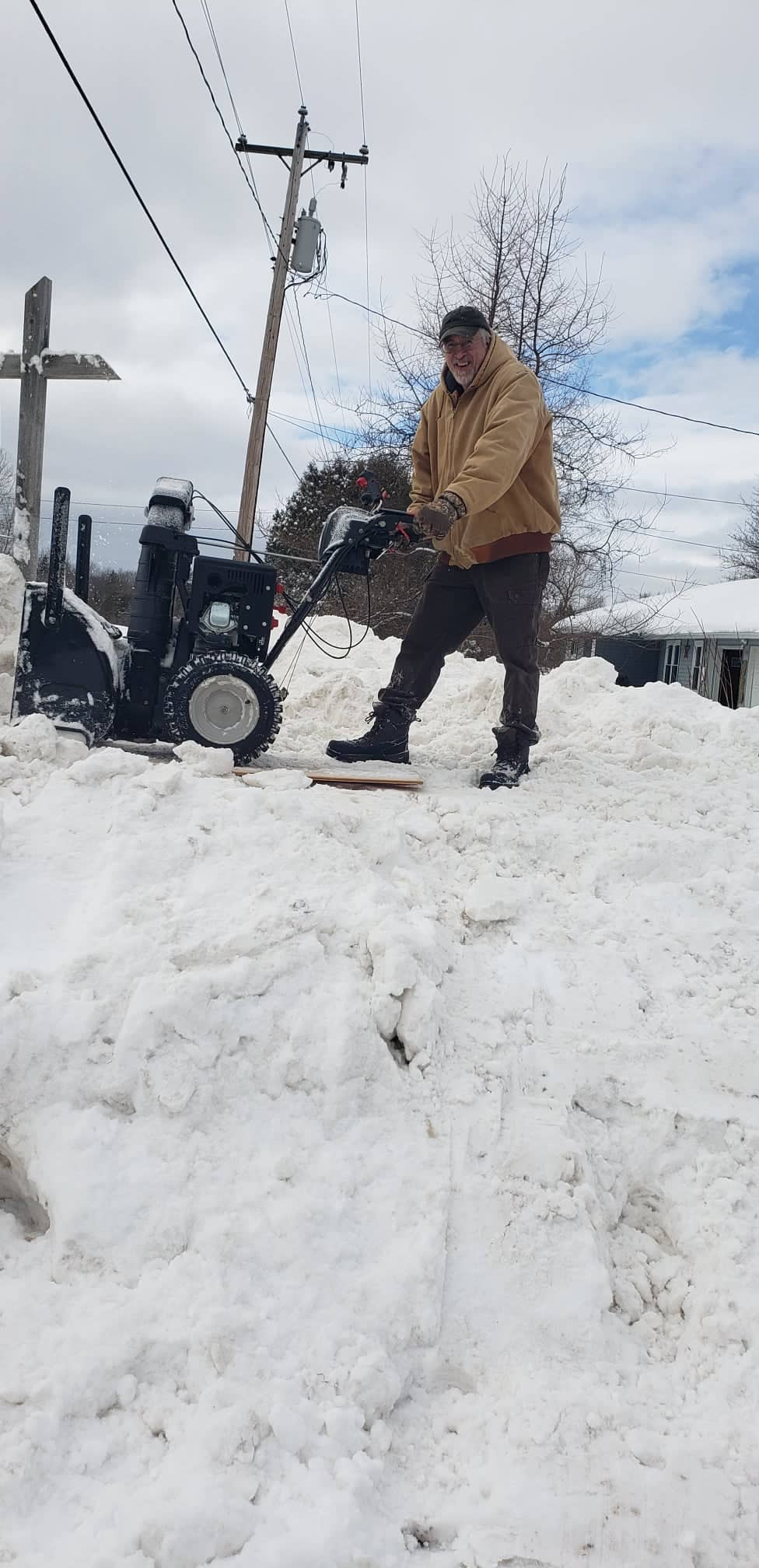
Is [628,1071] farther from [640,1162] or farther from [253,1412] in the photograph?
[253,1412]

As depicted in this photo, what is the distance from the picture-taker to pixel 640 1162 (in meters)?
2.31

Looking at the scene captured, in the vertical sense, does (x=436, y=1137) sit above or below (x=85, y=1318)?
above

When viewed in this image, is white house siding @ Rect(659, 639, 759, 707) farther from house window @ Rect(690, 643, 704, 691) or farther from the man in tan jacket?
the man in tan jacket

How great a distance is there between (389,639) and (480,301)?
29.4 ft

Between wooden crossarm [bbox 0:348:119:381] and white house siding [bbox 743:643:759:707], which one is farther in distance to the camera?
white house siding [bbox 743:643:759:707]

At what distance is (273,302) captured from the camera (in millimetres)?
13250

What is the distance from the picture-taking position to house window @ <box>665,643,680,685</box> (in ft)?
77.4

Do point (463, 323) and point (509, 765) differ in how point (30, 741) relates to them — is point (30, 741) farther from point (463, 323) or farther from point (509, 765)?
point (463, 323)

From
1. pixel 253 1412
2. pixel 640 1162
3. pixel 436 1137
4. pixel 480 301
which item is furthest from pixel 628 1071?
pixel 480 301

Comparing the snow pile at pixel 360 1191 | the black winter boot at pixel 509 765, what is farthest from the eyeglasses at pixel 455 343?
the snow pile at pixel 360 1191

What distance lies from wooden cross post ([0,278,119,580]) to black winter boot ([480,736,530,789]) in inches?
122

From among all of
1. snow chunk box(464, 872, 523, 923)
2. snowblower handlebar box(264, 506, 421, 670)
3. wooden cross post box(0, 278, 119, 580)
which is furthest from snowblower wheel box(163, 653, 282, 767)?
wooden cross post box(0, 278, 119, 580)

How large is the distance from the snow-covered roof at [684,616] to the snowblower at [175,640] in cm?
1396

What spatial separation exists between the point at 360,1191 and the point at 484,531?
3032mm
